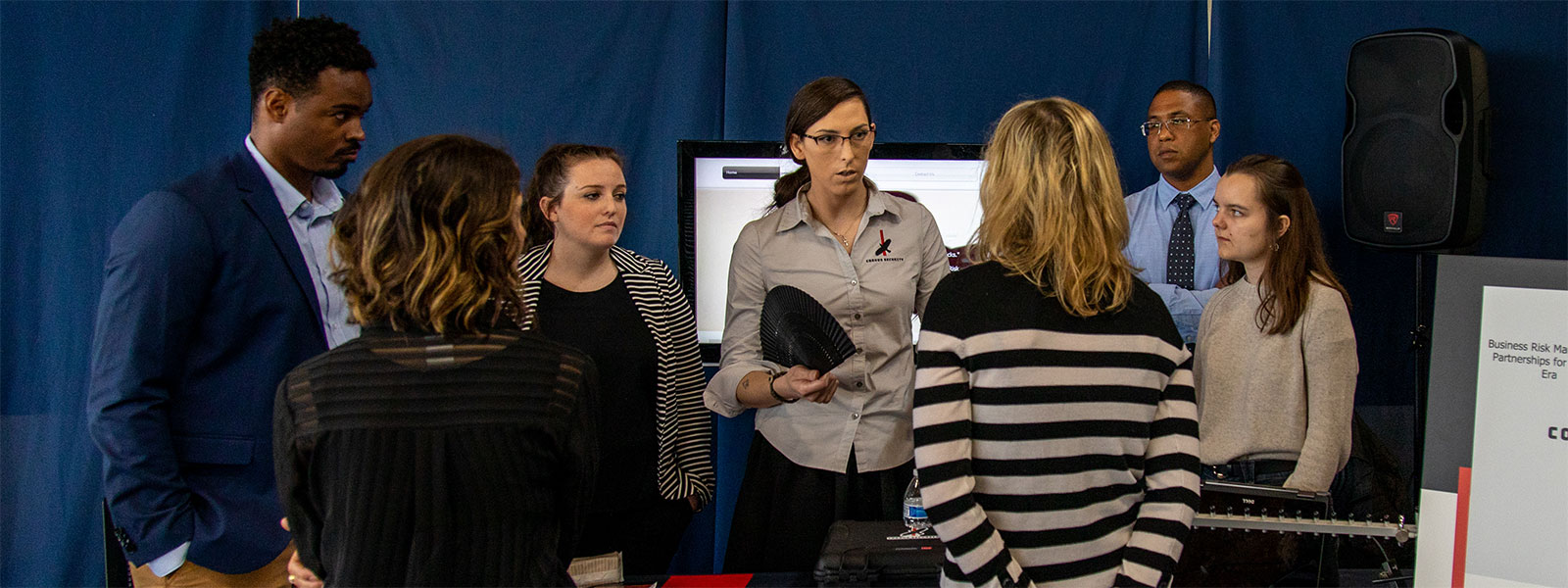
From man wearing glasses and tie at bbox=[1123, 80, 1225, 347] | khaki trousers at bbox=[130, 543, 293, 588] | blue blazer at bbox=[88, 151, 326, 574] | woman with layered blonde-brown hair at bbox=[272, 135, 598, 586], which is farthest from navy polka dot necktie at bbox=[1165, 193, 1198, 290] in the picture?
khaki trousers at bbox=[130, 543, 293, 588]

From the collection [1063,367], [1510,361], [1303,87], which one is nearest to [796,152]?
[1063,367]

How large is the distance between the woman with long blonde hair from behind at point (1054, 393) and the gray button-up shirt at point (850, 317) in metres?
0.93

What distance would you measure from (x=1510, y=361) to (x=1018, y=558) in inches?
42.1

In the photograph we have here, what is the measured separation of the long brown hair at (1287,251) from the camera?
7.92 feet

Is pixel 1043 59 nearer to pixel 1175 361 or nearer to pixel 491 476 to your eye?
pixel 1175 361

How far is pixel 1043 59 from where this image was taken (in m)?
3.58

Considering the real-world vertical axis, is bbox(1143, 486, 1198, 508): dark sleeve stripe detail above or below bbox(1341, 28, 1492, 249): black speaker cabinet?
below

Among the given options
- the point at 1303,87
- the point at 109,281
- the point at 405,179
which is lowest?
the point at 109,281

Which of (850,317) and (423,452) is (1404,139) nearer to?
(850,317)

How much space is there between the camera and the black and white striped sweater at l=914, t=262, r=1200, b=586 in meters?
1.47

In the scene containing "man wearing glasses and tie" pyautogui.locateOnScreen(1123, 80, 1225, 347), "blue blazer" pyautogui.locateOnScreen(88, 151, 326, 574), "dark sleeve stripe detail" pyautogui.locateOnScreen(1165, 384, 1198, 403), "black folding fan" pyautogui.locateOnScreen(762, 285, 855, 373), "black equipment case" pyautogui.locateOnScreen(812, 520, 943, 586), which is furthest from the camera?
"man wearing glasses and tie" pyautogui.locateOnScreen(1123, 80, 1225, 347)

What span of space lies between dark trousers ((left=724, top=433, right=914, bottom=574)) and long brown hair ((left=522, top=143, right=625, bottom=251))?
0.84 meters

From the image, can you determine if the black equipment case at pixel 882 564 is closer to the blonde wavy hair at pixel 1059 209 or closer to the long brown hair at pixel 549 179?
the blonde wavy hair at pixel 1059 209

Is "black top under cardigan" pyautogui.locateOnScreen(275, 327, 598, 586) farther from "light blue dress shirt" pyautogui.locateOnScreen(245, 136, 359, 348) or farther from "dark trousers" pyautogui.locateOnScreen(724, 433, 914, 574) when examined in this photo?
"dark trousers" pyautogui.locateOnScreen(724, 433, 914, 574)
